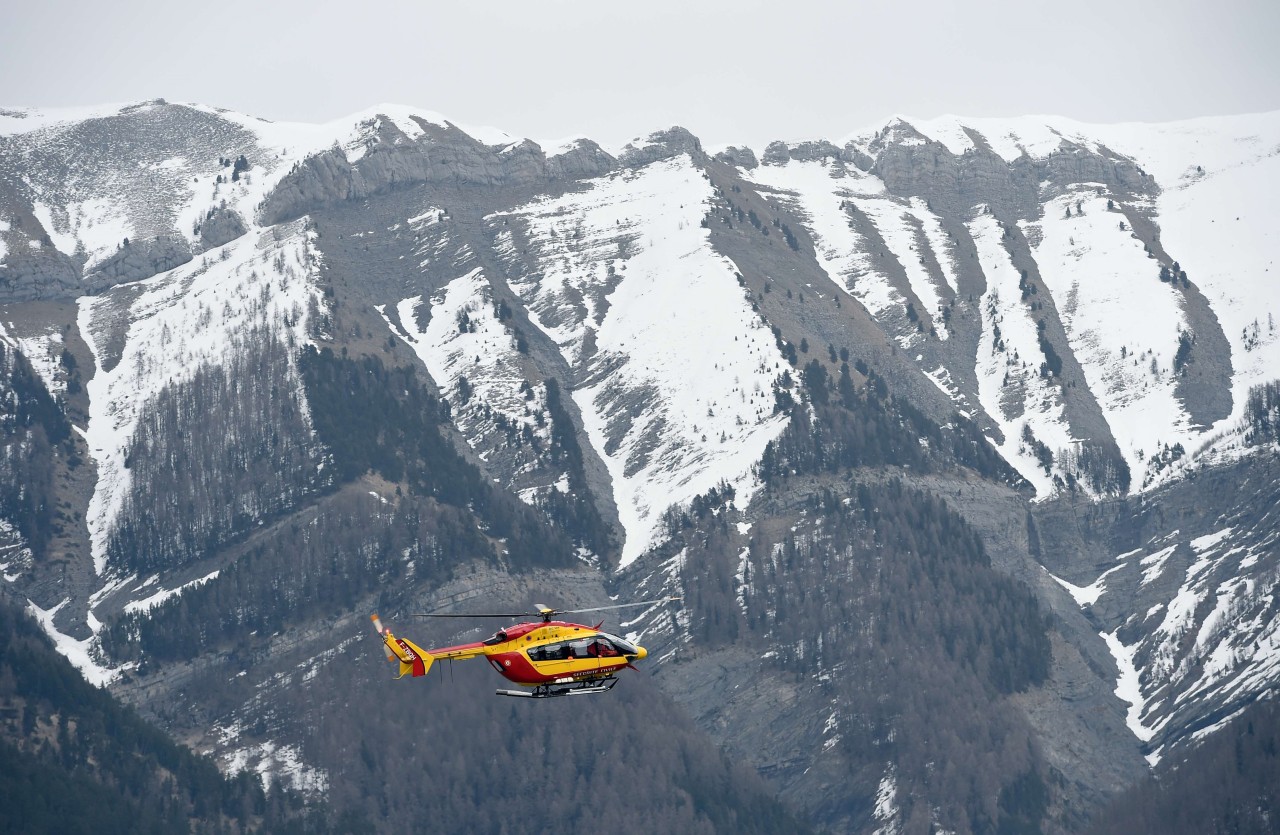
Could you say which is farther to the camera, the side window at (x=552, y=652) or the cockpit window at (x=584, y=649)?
the cockpit window at (x=584, y=649)

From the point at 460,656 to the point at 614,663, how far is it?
1187cm

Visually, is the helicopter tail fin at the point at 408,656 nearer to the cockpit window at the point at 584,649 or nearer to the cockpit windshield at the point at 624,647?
the cockpit window at the point at 584,649

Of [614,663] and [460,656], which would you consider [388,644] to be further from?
[614,663]

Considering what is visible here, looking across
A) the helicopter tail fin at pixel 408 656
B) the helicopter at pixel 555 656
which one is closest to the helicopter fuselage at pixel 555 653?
the helicopter at pixel 555 656

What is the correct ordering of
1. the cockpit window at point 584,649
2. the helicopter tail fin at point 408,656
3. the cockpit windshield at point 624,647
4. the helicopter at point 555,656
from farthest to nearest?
the helicopter tail fin at point 408,656 → the cockpit windshield at point 624,647 → the cockpit window at point 584,649 → the helicopter at point 555,656

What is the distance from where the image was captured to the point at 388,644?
144m

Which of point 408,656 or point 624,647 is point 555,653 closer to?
point 624,647

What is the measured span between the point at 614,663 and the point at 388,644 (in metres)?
18.5

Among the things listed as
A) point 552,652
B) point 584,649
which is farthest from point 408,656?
point 584,649

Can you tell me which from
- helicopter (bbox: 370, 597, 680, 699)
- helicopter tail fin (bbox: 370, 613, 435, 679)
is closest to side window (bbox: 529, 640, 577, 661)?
helicopter (bbox: 370, 597, 680, 699)

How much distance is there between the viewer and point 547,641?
445 ft

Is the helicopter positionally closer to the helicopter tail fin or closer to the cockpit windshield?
the cockpit windshield

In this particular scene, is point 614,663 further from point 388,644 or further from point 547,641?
Answer: point 388,644

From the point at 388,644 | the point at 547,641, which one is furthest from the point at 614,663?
the point at 388,644
